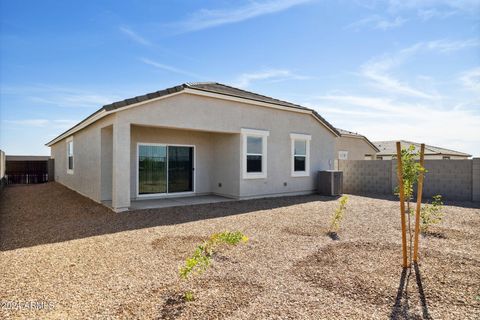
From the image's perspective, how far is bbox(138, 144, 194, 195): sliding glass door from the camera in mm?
11344

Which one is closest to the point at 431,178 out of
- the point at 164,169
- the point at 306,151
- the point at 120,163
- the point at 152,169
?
the point at 306,151

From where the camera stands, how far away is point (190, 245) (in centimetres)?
574

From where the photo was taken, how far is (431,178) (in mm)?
14016

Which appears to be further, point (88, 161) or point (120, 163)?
point (88, 161)

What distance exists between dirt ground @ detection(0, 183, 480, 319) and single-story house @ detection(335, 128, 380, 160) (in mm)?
14628

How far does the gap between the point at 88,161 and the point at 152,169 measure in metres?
3.03

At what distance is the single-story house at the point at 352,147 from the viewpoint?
74.2 feet

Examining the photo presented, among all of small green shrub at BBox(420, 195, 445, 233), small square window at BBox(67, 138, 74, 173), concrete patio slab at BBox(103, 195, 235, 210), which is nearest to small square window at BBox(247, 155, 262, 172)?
concrete patio slab at BBox(103, 195, 235, 210)

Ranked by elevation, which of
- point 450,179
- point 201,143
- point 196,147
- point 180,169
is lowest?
point 450,179

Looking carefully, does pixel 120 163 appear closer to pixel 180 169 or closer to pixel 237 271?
pixel 180 169

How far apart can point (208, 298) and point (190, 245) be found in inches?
91.4

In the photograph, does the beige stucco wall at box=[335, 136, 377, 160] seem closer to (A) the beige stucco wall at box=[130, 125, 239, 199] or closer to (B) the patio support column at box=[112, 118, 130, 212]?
(A) the beige stucco wall at box=[130, 125, 239, 199]

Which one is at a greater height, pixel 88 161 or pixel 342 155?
pixel 342 155

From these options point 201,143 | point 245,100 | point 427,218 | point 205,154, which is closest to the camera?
point 427,218
